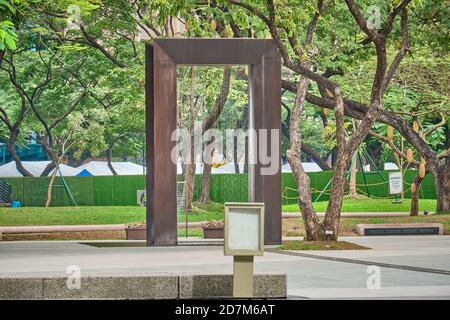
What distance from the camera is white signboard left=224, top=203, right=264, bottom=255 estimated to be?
13852 mm

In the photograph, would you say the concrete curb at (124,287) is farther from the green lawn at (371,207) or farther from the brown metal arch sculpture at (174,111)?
the green lawn at (371,207)

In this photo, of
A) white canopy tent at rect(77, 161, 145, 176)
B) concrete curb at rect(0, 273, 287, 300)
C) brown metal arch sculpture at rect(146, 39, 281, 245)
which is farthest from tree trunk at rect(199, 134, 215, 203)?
white canopy tent at rect(77, 161, 145, 176)

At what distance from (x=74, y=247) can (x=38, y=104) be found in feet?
106

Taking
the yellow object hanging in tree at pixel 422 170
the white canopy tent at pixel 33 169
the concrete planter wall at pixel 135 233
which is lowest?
the concrete planter wall at pixel 135 233

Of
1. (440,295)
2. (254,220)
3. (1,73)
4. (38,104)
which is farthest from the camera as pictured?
(38,104)

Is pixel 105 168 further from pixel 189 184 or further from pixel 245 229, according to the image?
pixel 245 229

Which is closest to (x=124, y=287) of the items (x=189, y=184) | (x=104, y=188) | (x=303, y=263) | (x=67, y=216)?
(x=303, y=263)

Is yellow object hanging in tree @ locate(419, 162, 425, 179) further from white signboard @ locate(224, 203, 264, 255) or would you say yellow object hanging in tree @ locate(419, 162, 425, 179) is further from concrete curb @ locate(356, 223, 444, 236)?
white signboard @ locate(224, 203, 264, 255)

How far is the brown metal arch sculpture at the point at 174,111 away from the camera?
87.9ft

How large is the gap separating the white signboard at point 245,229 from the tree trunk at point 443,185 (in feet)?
86.2

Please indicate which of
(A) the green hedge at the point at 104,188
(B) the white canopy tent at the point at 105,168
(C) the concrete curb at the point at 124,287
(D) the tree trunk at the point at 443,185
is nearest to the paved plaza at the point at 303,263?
(C) the concrete curb at the point at 124,287
